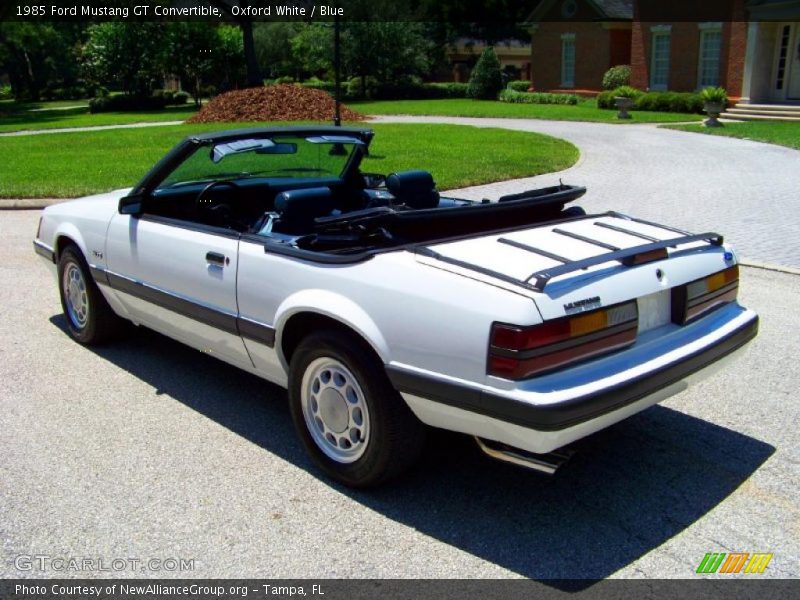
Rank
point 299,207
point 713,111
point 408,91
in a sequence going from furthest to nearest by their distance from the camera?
point 408,91
point 713,111
point 299,207

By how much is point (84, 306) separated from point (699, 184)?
35.5 ft

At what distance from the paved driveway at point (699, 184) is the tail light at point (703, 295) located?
4.40 metres

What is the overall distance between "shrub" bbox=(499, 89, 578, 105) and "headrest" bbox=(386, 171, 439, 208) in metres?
33.3

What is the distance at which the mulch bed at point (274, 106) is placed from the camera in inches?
1008

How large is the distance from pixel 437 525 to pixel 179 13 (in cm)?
4462

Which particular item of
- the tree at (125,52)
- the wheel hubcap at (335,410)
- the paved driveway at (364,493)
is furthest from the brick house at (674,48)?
the wheel hubcap at (335,410)

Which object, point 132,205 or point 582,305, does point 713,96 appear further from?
point 582,305

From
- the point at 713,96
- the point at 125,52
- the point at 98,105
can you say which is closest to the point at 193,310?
the point at 713,96

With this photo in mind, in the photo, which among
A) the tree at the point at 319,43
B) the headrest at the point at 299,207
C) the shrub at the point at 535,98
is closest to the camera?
the headrest at the point at 299,207

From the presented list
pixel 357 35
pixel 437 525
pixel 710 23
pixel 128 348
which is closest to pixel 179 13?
pixel 357 35

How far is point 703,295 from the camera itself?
3723 mm

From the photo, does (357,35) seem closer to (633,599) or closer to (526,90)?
(526,90)

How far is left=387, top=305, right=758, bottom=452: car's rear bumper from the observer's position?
9.64ft

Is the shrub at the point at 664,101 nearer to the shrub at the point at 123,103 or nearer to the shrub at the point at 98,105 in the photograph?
the shrub at the point at 123,103
